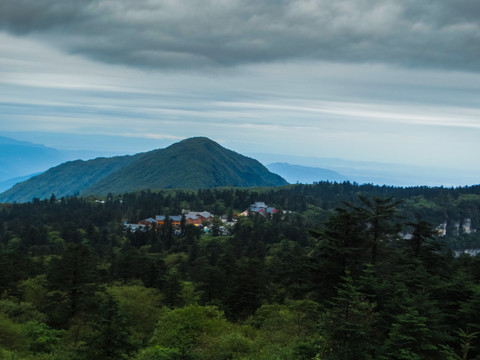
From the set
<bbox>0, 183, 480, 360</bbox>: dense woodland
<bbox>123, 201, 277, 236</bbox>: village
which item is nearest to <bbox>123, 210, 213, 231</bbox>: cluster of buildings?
<bbox>123, 201, 277, 236</bbox>: village

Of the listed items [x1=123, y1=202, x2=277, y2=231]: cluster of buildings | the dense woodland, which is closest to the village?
[x1=123, y1=202, x2=277, y2=231]: cluster of buildings

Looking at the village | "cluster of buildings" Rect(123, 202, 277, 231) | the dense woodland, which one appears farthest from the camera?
"cluster of buildings" Rect(123, 202, 277, 231)

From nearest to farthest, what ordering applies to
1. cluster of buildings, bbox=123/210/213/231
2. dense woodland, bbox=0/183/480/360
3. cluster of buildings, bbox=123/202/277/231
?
dense woodland, bbox=0/183/480/360 < cluster of buildings, bbox=123/202/277/231 < cluster of buildings, bbox=123/210/213/231

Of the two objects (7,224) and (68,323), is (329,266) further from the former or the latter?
(7,224)

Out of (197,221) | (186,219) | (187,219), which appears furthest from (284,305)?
(197,221)

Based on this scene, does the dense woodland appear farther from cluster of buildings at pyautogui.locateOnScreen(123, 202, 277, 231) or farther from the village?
cluster of buildings at pyautogui.locateOnScreen(123, 202, 277, 231)

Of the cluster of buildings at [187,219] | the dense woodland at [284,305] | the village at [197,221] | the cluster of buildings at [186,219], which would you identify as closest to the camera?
the dense woodland at [284,305]

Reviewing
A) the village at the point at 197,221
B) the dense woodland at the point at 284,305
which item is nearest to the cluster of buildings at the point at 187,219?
the village at the point at 197,221

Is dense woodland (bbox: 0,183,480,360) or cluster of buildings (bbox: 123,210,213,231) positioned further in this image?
cluster of buildings (bbox: 123,210,213,231)

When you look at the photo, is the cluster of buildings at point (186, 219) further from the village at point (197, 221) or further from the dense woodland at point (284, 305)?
the dense woodland at point (284, 305)

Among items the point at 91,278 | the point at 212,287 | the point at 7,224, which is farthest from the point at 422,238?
the point at 7,224

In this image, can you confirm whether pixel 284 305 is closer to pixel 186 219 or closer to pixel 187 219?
pixel 186 219
